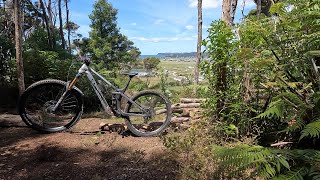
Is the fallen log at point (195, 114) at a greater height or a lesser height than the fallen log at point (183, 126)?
greater

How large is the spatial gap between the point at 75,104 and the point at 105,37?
2660 centimetres

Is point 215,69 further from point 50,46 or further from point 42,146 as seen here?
point 50,46

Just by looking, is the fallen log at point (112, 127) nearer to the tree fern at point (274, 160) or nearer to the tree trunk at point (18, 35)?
the tree fern at point (274, 160)

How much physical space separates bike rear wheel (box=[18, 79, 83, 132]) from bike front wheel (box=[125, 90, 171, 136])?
93 cm

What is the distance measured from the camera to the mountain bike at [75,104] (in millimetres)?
4879

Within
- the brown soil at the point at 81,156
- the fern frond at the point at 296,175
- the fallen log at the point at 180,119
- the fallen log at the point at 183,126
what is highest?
the fern frond at the point at 296,175

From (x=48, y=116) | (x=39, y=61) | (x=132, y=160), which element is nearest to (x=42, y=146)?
(x=48, y=116)

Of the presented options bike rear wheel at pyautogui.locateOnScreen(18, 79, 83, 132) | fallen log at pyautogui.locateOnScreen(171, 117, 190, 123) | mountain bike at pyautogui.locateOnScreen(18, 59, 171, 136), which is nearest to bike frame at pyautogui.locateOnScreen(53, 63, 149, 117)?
mountain bike at pyautogui.locateOnScreen(18, 59, 171, 136)

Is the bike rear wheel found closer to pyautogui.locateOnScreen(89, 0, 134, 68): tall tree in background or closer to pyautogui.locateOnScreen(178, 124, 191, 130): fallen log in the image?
pyautogui.locateOnScreen(178, 124, 191, 130): fallen log

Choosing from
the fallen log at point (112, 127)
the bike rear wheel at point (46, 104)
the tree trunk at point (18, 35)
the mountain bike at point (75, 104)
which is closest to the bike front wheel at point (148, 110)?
the mountain bike at point (75, 104)

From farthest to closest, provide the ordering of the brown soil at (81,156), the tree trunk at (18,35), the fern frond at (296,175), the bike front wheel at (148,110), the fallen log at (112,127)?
the tree trunk at (18,35) → the fallen log at (112,127) → the bike front wheel at (148,110) → the brown soil at (81,156) → the fern frond at (296,175)

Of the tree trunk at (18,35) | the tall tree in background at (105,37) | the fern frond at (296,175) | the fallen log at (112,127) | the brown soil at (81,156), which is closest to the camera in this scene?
the fern frond at (296,175)

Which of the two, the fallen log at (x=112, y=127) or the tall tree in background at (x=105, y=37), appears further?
the tall tree in background at (x=105, y=37)

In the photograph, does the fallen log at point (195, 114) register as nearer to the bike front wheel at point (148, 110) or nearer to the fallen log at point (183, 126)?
the fallen log at point (183, 126)
